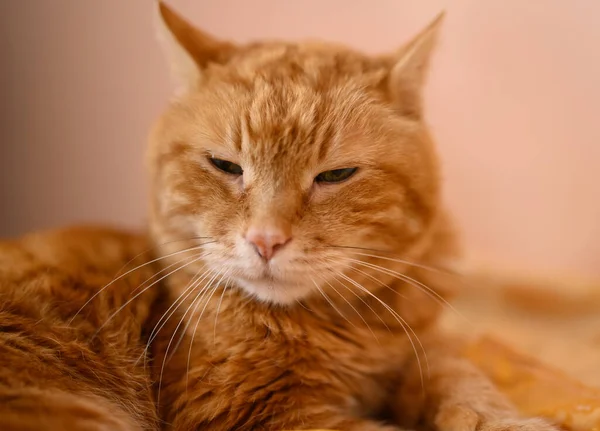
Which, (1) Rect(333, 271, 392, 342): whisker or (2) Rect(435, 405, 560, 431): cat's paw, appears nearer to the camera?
(2) Rect(435, 405, 560, 431): cat's paw

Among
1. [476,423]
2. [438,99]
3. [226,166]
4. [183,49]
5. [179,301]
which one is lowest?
[476,423]

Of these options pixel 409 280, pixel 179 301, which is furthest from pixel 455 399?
pixel 179 301

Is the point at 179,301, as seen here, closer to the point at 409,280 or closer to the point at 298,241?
the point at 298,241

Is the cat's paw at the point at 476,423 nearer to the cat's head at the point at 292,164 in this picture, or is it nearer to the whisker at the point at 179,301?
the cat's head at the point at 292,164

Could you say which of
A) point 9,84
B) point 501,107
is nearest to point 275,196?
point 501,107

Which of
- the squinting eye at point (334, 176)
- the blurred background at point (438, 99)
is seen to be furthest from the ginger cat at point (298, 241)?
the blurred background at point (438, 99)

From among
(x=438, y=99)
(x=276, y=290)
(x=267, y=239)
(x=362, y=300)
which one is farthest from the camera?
(x=438, y=99)

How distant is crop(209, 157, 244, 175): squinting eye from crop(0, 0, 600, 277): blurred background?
3.98 feet

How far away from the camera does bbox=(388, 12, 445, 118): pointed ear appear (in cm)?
138

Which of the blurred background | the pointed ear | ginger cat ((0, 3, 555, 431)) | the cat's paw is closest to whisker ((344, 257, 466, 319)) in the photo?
ginger cat ((0, 3, 555, 431))

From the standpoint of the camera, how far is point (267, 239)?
1207mm

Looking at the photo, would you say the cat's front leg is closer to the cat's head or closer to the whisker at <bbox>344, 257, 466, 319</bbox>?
the whisker at <bbox>344, 257, 466, 319</bbox>

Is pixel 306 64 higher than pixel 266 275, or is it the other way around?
pixel 306 64

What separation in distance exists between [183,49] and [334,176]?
20.1 inches
